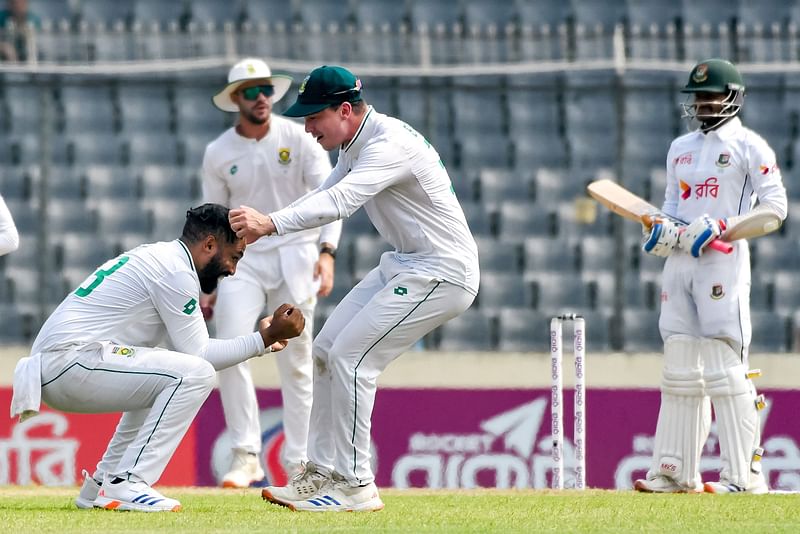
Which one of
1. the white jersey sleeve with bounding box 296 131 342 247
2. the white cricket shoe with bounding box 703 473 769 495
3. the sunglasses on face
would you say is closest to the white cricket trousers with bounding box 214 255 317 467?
the white jersey sleeve with bounding box 296 131 342 247

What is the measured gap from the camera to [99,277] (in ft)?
20.3

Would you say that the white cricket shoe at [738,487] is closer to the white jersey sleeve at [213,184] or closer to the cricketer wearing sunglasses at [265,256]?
the cricketer wearing sunglasses at [265,256]

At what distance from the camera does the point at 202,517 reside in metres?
5.91

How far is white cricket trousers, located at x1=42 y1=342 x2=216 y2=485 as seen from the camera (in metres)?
6.04

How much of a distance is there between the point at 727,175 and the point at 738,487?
59.1 inches

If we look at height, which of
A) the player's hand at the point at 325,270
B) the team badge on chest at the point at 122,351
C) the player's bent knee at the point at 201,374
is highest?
the player's hand at the point at 325,270

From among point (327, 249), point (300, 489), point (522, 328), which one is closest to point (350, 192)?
point (300, 489)

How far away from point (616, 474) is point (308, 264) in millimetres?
2682

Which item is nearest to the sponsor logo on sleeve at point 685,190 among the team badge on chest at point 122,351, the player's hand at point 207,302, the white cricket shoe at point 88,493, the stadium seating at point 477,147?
the player's hand at point 207,302

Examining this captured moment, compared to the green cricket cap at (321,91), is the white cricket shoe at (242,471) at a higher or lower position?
lower

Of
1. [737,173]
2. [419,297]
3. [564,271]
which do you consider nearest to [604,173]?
[564,271]

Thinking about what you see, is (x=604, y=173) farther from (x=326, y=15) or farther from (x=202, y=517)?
(x=202, y=517)

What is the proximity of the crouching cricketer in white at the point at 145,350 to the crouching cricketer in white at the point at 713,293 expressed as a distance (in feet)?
7.05

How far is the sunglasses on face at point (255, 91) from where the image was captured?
8.25 m
